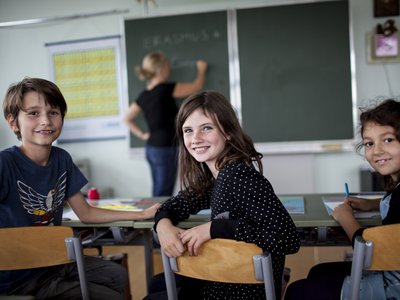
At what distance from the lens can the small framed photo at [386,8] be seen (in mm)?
3740

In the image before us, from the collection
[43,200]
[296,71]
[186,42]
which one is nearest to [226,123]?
[43,200]

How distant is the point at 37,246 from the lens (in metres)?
1.29

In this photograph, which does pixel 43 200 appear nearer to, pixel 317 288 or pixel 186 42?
pixel 317 288

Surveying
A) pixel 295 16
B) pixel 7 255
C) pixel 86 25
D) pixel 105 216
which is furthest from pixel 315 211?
pixel 86 25

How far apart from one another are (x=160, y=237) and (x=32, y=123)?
0.71 m

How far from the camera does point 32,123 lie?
164cm

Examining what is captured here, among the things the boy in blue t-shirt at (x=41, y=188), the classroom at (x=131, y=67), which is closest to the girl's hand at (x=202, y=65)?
the classroom at (x=131, y=67)

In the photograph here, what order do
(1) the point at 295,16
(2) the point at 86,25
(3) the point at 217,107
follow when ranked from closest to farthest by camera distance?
(3) the point at 217,107
(1) the point at 295,16
(2) the point at 86,25

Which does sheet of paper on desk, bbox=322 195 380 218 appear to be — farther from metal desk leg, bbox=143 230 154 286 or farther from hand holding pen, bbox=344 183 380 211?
metal desk leg, bbox=143 230 154 286

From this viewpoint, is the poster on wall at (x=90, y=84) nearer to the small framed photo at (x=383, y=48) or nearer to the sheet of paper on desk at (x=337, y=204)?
the small framed photo at (x=383, y=48)

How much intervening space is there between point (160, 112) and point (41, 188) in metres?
2.26

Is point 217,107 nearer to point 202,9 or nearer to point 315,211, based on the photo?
point 315,211

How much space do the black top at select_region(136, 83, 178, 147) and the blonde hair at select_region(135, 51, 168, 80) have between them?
173 mm

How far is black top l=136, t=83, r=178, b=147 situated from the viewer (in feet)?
12.5
